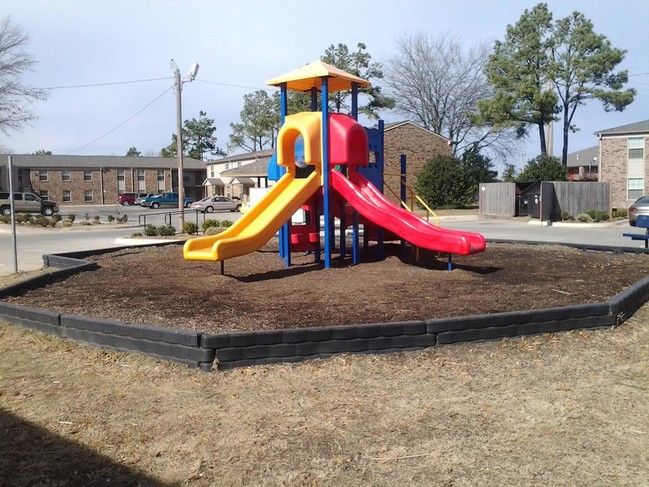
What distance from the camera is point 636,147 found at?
41219mm

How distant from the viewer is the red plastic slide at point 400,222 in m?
9.15

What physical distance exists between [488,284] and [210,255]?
3927 mm

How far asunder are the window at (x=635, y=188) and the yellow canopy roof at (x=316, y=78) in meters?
35.3

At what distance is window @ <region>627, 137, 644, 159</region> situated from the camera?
4103 centimetres

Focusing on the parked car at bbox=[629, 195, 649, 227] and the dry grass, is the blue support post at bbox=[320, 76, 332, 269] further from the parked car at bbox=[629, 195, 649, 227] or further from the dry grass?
the parked car at bbox=[629, 195, 649, 227]

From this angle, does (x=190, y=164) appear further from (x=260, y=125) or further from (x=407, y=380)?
(x=407, y=380)

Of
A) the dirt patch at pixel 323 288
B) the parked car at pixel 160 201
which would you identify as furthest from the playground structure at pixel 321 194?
the parked car at pixel 160 201

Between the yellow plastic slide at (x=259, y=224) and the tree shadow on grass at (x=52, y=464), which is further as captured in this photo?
the yellow plastic slide at (x=259, y=224)

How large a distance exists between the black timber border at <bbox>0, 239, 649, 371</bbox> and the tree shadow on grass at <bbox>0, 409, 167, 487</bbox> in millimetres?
1467

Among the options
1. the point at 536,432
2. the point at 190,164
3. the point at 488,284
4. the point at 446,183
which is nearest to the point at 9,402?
the point at 536,432

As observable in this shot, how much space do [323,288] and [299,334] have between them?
2.99m

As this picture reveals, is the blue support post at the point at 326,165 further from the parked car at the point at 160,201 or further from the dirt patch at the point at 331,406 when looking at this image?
the parked car at the point at 160,201

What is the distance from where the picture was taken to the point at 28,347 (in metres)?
6.15

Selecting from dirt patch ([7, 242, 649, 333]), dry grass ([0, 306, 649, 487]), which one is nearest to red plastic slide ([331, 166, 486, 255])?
dirt patch ([7, 242, 649, 333])
